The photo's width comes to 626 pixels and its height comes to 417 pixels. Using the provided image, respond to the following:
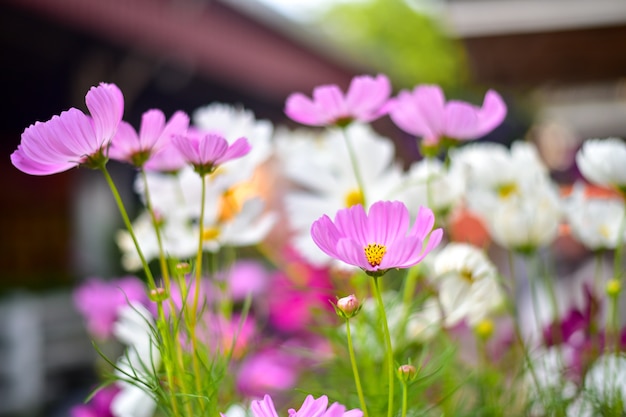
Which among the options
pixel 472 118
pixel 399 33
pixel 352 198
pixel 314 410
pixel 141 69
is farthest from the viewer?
pixel 399 33

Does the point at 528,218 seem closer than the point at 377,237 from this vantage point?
No

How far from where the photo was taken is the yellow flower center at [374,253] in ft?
0.98

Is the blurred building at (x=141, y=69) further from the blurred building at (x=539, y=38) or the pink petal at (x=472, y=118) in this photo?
the pink petal at (x=472, y=118)

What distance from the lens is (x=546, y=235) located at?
0.49 m

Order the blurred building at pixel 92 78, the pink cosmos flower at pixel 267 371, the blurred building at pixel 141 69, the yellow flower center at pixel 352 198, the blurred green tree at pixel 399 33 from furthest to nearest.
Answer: the blurred green tree at pixel 399 33 < the blurred building at pixel 92 78 < the blurred building at pixel 141 69 < the pink cosmos flower at pixel 267 371 < the yellow flower center at pixel 352 198

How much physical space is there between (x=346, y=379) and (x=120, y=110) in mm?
283

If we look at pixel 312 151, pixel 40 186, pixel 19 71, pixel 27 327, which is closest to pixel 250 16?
pixel 19 71

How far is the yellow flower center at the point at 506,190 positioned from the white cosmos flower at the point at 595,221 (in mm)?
34

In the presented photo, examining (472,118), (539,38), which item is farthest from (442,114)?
(539,38)

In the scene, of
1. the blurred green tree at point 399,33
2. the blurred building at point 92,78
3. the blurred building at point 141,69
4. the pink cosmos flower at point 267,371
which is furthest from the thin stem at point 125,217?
the blurred green tree at point 399,33

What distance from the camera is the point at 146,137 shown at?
37 centimetres

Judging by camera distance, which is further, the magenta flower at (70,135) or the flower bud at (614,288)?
the flower bud at (614,288)

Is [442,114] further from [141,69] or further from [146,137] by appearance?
[141,69]

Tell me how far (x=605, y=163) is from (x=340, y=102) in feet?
0.50
